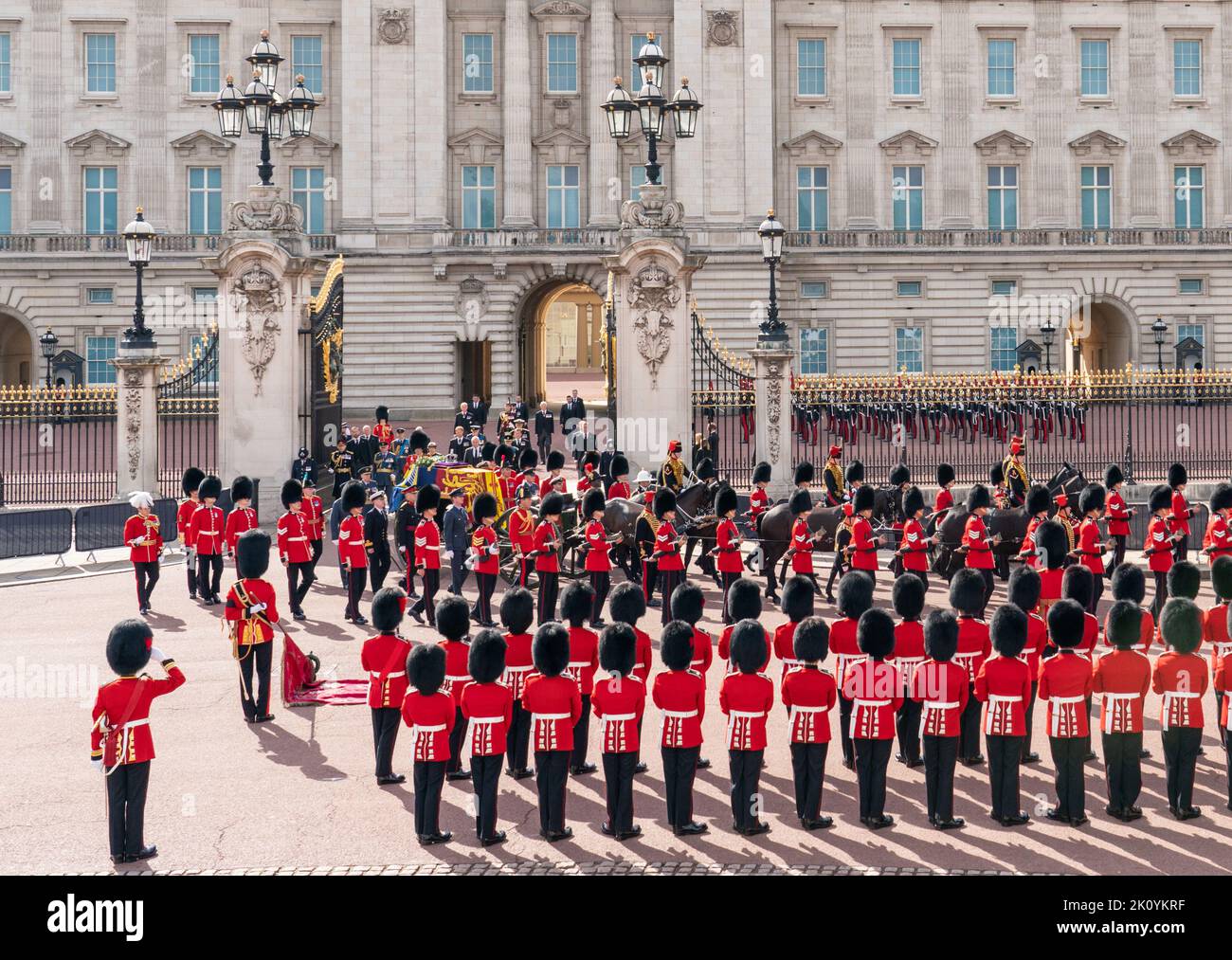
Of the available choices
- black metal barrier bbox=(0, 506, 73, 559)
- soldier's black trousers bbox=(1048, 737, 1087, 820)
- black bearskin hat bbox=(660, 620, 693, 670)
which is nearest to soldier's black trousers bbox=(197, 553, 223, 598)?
black metal barrier bbox=(0, 506, 73, 559)

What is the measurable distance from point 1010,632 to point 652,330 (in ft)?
38.5

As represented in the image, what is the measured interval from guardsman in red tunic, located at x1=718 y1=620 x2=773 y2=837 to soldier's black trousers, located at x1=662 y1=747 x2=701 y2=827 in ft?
0.76

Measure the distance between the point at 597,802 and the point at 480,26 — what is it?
3357 cm

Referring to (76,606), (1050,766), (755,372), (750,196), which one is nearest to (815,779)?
(1050,766)

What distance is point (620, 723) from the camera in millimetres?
8391

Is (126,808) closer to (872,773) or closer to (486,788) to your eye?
(486,788)

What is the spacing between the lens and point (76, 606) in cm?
1521

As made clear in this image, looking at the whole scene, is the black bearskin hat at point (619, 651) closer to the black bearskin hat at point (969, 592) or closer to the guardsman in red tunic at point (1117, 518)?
the black bearskin hat at point (969, 592)

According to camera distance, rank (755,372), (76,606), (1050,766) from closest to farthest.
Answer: (1050,766)
(76,606)
(755,372)

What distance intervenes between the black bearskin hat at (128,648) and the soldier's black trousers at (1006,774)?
4560 millimetres

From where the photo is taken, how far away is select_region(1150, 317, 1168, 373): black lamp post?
39.3 metres

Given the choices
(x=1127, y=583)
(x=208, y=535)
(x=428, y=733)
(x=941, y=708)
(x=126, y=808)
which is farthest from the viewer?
(x=208, y=535)

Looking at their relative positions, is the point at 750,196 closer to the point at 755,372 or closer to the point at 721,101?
the point at 721,101

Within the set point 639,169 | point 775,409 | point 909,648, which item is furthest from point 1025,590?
point 639,169
